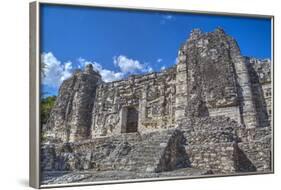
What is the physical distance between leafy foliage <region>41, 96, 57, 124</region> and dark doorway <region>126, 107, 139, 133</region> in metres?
0.91

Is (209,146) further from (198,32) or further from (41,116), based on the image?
(41,116)

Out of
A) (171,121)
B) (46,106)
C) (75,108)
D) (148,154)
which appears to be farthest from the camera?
(171,121)

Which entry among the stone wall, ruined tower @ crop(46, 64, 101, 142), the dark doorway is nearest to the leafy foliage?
ruined tower @ crop(46, 64, 101, 142)

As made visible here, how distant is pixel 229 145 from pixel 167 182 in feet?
3.08

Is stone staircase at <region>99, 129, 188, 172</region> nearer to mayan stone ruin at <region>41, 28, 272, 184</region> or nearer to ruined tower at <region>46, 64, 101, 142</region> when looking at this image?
mayan stone ruin at <region>41, 28, 272, 184</region>

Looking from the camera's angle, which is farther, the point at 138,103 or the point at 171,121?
the point at 171,121

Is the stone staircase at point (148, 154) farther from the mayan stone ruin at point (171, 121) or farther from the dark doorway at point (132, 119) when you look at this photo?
the dark doorway at point (132, 119)

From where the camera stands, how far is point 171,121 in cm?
809

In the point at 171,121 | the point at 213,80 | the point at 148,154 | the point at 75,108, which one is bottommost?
the point at 148,154

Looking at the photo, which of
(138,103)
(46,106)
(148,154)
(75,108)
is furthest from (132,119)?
(46,106)

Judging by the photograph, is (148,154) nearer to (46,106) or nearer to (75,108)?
(75,108)

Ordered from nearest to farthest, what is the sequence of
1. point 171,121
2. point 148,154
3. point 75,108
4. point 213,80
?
point 75,108, point 148,154, point 171,121, point 213,80

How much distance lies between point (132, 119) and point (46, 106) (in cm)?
105

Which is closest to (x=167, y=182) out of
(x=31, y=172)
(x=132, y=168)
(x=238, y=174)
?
(x=132, y=168)
